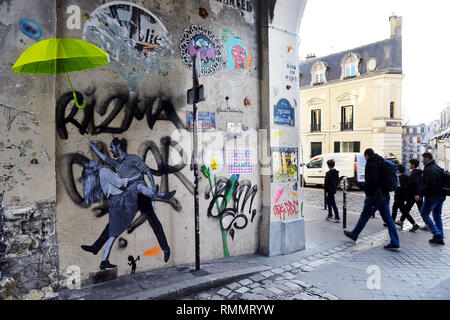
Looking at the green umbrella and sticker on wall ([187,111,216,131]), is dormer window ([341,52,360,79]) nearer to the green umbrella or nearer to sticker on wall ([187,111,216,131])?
sticker on wall ([187,111,216,131])

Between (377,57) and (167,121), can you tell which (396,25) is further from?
(167,121)

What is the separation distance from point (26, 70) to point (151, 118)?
62.1 inches

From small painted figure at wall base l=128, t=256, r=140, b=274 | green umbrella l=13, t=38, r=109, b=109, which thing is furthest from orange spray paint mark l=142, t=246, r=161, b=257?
green umbrella l=13, t=38, r=109, b=109

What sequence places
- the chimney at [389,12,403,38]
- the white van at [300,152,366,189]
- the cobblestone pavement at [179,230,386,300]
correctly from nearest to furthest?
1. the cobblestone pavement at [179,230,386,300]
2. the white van at [300,152,366,189]
3. the chimney at [389,12,403,38]

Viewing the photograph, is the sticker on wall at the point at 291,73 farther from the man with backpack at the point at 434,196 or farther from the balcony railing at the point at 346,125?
the balcony railing at the point at 346,125

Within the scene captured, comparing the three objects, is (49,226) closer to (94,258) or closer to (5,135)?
(94,258)

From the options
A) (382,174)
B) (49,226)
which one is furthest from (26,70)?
(382,174)

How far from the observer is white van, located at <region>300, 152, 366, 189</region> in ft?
46.1

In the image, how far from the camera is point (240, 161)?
509 centimetres

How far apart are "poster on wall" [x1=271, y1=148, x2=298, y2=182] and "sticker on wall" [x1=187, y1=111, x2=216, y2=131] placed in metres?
1.18

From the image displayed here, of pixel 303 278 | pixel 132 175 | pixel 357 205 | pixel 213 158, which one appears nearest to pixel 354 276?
pixel 303 278

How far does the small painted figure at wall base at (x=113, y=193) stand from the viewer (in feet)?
12.7

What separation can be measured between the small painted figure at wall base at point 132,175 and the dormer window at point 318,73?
1075 inches

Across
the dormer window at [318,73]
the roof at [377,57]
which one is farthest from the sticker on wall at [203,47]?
the dormer window at [318,73]
